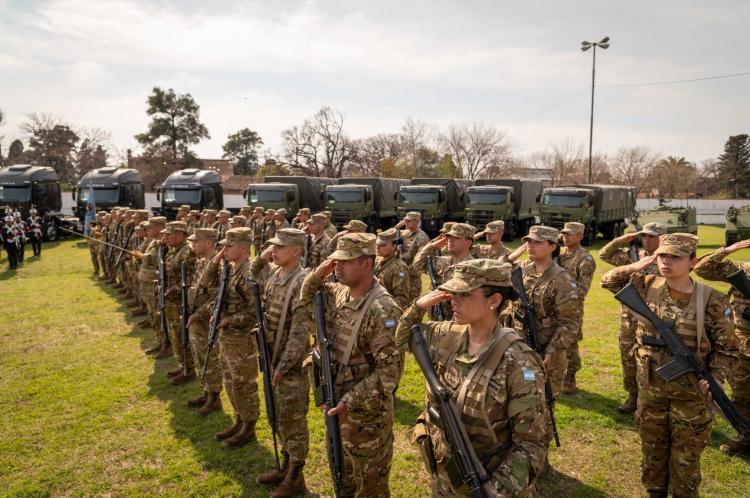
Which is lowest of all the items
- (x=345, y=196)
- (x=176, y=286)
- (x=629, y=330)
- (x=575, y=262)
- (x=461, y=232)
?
(x=629, y=330)

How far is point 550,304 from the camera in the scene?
15.3ft

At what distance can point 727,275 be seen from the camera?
4.49 m

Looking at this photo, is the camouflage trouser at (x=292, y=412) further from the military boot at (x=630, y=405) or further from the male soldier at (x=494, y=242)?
the male soldier at (x=494, y=242)

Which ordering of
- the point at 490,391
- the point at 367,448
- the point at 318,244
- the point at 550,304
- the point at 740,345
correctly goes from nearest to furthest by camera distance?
the point at 490,391
the point at 367,448
the point at 550,304
the point at 740,345
the point at 318,244

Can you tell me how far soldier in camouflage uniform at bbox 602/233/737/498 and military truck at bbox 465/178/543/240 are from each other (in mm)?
18516

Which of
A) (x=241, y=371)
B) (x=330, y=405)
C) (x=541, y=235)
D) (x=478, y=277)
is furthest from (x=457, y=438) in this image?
(x=241, y=371)

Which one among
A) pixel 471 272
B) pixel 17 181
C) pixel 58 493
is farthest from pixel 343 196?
pixel 471 272

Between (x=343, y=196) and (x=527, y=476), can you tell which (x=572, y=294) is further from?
(x=343, y=196)

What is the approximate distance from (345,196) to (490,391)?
67.7ft

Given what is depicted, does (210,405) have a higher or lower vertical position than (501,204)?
lower

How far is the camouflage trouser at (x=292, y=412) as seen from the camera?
13.9 feet

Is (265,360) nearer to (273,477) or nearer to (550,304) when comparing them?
(273,477)

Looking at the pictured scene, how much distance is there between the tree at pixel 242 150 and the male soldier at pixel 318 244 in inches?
2171

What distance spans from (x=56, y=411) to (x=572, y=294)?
6461 millimetres
